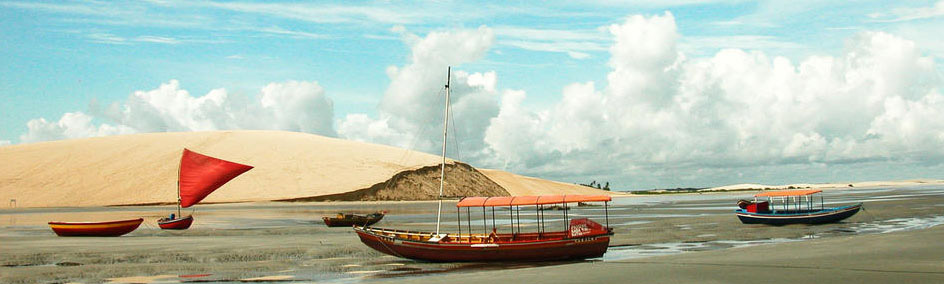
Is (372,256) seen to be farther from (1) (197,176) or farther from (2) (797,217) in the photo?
(2) (797,217)

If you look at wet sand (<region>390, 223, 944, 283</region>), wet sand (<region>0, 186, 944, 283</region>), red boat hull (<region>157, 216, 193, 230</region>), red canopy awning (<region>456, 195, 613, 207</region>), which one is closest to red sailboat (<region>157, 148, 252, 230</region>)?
red boat hull (<region>157, 216, 193, 230</region>)

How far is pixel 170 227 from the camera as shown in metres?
55.7

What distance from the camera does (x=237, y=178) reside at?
14125 cm

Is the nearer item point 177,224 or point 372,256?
point 372,256

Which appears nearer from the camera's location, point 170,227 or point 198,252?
→ point 198,252

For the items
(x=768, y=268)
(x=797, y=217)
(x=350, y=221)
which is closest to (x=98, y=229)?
(x=350, y=221)

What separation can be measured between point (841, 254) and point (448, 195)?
11985cm

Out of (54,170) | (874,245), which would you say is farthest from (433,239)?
(54,170)

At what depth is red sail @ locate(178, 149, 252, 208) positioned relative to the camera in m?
58.0

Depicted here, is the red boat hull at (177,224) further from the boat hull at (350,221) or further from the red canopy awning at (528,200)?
the red canopy awning at (528,200)

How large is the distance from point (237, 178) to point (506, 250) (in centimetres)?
11609

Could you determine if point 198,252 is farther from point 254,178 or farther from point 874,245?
point 254,178

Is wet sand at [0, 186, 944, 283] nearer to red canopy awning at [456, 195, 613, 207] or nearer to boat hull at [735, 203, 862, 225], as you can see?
boat hull at [735, 203, 862, 225]

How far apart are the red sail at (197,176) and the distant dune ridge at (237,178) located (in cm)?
7151
